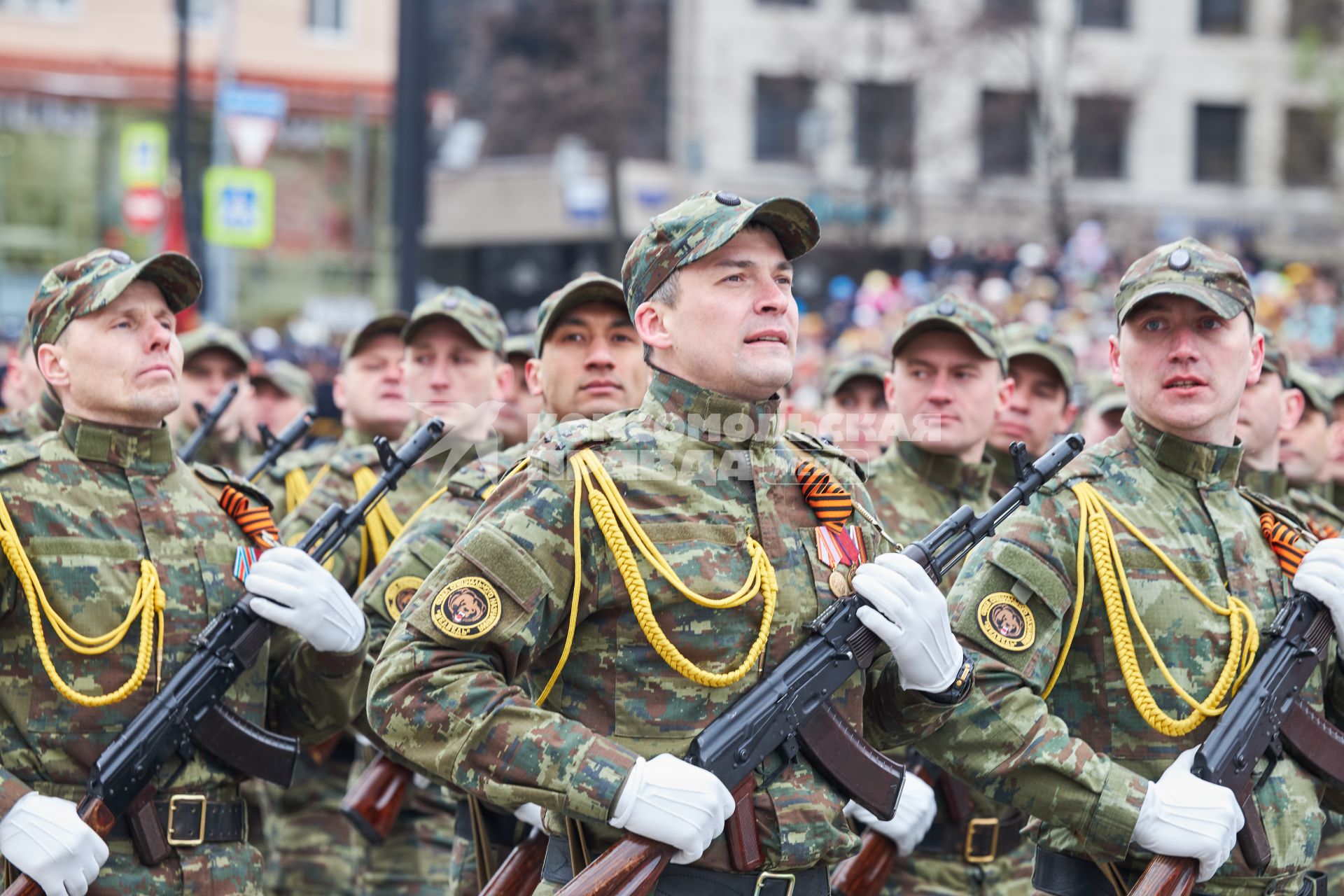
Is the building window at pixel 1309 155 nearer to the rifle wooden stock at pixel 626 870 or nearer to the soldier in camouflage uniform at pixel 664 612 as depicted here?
the soldier in camouflage uniform at pixel 664 612

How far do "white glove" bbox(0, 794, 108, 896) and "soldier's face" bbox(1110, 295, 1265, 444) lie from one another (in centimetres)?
288

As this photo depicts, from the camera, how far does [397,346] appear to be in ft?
25.7

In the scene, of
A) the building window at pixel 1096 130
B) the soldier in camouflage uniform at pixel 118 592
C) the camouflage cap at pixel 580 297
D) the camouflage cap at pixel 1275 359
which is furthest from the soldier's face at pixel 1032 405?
the building window at pixel 1096 130

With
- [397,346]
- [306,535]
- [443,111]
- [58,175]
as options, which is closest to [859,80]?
[443,111]

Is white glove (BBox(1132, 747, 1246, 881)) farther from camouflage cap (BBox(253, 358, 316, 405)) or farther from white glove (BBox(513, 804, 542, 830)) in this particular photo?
camouflage cap (BBox(253, 358, 316, 405))

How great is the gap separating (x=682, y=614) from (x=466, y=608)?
1.52 feet

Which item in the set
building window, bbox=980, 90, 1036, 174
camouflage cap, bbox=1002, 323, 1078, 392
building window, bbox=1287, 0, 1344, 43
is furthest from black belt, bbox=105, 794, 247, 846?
building window, bbox=1287, 0, 1344, 43

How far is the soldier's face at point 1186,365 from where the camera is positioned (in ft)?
14.4

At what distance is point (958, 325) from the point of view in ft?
21.3

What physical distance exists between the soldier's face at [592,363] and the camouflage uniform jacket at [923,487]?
1.19m

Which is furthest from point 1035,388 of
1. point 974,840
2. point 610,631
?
point 610,631

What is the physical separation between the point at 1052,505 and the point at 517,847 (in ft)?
5.71

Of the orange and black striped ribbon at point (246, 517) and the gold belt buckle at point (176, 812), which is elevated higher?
the orange and black striped ribbon at point (246, 517)

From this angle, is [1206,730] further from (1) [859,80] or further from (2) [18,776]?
(1) [859,80]
